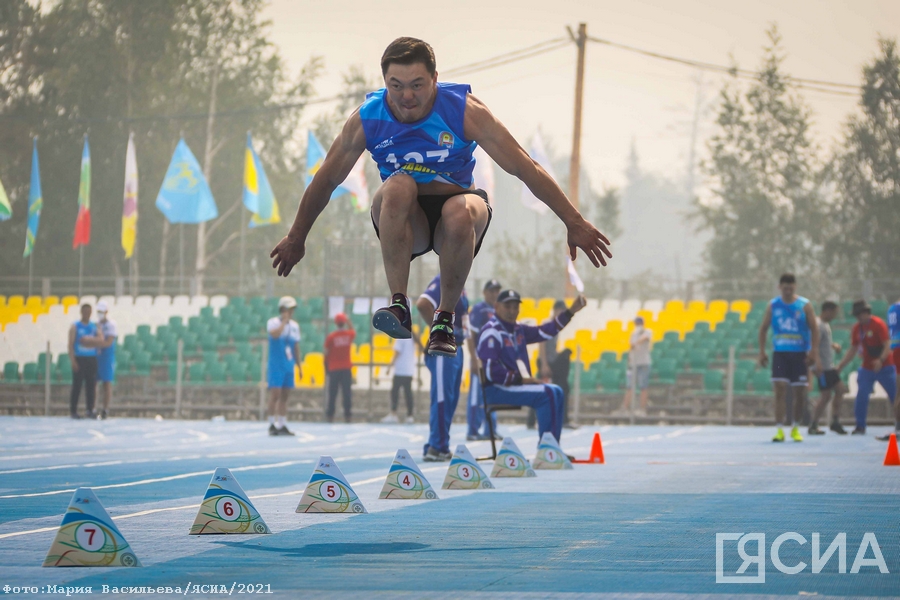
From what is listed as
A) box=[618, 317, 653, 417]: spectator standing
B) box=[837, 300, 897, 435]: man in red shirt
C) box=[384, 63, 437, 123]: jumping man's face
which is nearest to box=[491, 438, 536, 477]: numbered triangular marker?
box=[384, 63, 437, 123]: jumping man's face

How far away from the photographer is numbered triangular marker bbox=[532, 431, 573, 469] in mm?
10234

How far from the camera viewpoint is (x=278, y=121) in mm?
54812

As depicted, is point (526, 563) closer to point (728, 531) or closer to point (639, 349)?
point (728, 531)

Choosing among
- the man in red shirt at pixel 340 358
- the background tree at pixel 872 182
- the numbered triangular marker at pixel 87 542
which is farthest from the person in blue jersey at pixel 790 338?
the background tree at pixel 872 182

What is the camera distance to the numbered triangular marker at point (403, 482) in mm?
7305

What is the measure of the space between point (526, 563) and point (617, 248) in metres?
123

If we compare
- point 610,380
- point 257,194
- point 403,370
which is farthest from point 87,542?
point 257,194

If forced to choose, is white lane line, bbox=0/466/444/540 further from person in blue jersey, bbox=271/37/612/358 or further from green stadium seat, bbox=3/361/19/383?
green stadium seat, bbox=3/361/19/383

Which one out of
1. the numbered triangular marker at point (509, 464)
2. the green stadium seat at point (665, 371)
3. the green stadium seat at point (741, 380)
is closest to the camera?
the numbered triangular marker at point (509, 464)

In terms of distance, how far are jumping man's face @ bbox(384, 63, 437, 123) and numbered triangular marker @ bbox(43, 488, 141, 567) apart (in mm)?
2563

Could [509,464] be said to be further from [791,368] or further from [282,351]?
[282,351]

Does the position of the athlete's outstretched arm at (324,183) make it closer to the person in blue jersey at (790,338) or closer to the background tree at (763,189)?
the person in blue jersey at (790,338)

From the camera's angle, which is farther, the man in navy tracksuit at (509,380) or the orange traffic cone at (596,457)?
the orange traffic cone at (596,457)

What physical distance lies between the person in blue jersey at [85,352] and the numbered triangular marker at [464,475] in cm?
1387
